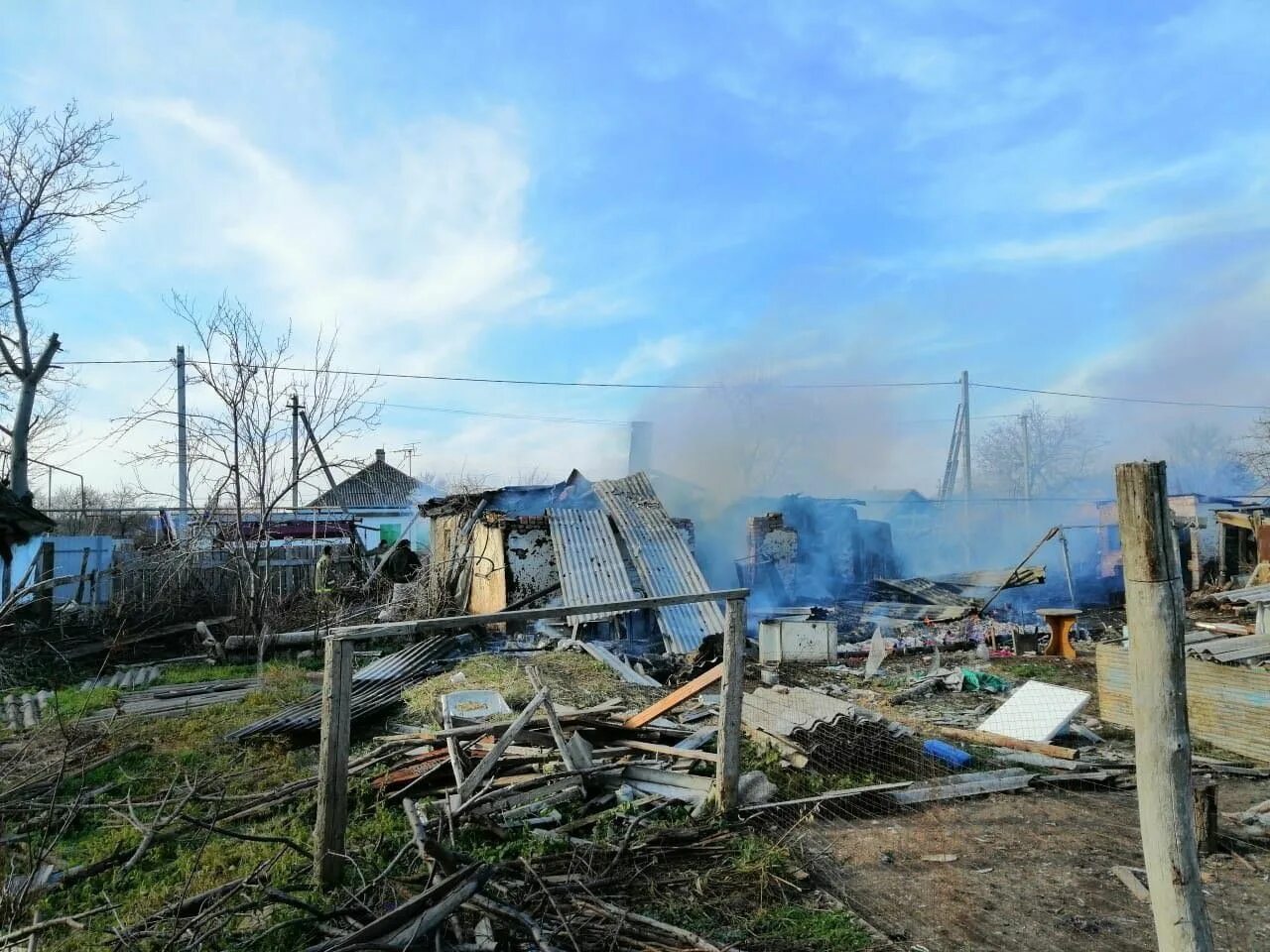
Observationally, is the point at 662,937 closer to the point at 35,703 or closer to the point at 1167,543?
the point at 1167,543

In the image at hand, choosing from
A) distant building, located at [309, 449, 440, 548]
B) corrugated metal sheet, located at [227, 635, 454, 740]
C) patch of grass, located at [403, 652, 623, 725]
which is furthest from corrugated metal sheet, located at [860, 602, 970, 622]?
distant building, located at [309, 449, 440, 548]

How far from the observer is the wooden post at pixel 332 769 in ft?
12.5

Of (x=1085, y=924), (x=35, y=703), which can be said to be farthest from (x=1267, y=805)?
(x=35, y=703)

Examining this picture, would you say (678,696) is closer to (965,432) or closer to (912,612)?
(912,612)

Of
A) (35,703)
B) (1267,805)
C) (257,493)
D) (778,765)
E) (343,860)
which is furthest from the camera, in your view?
(257,493)

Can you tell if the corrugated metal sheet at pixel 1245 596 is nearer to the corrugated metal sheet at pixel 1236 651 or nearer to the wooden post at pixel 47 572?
the corrugated metal sheet at pixel 1236 651

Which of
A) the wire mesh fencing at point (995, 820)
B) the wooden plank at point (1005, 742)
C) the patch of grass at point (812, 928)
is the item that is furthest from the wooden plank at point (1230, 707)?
the patch of grass at point (812, 928)

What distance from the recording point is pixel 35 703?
29.0 ft

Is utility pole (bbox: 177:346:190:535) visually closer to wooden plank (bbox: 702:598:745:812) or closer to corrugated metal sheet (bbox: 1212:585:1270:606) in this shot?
wooden plank (bbox: 702:598:745:812)

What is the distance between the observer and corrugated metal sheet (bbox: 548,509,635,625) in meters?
13.1

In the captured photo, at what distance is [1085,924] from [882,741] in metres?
2.72

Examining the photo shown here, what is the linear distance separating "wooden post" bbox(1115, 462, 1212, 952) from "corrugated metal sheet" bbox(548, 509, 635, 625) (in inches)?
410

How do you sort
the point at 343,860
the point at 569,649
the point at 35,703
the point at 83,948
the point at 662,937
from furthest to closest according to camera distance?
the point at 569,649 < the point at 35,703 < the point at 343,860 < the point at 83,948 < the point at 662,937

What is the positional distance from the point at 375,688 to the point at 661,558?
19.6 feet
